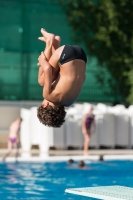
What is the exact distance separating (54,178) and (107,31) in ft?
40.2

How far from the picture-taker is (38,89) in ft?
87.0

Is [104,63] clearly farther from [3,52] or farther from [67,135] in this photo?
[67,135]

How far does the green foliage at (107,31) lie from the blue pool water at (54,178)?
934 centimetres

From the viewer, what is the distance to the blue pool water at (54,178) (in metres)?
12.0

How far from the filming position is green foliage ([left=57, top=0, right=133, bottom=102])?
84.2 feet

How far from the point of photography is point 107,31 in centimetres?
2577

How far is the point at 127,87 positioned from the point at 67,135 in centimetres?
649

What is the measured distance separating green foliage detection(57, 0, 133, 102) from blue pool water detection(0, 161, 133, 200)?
30.6 ft

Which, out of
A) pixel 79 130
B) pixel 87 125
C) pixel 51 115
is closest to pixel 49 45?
pixel 51 115

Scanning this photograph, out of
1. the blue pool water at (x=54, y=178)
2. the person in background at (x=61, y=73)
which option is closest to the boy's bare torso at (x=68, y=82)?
the person in background at (x=61, y=73)

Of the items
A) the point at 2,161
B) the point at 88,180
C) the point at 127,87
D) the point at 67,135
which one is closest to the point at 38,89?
the point at 127,87

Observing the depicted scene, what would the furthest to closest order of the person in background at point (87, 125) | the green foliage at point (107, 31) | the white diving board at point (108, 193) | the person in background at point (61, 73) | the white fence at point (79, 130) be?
the green foliage at point (107, 31) < the white fence at point (79, 130) < the person in background at point (87, 125) < the white diving board at point (108, 193) < the person in background at point (61, 73)

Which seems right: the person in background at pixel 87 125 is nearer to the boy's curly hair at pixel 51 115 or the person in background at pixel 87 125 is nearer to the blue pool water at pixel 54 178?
the blue pool water at pixel 54 178

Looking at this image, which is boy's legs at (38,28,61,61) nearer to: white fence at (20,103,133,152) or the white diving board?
the white diving board
